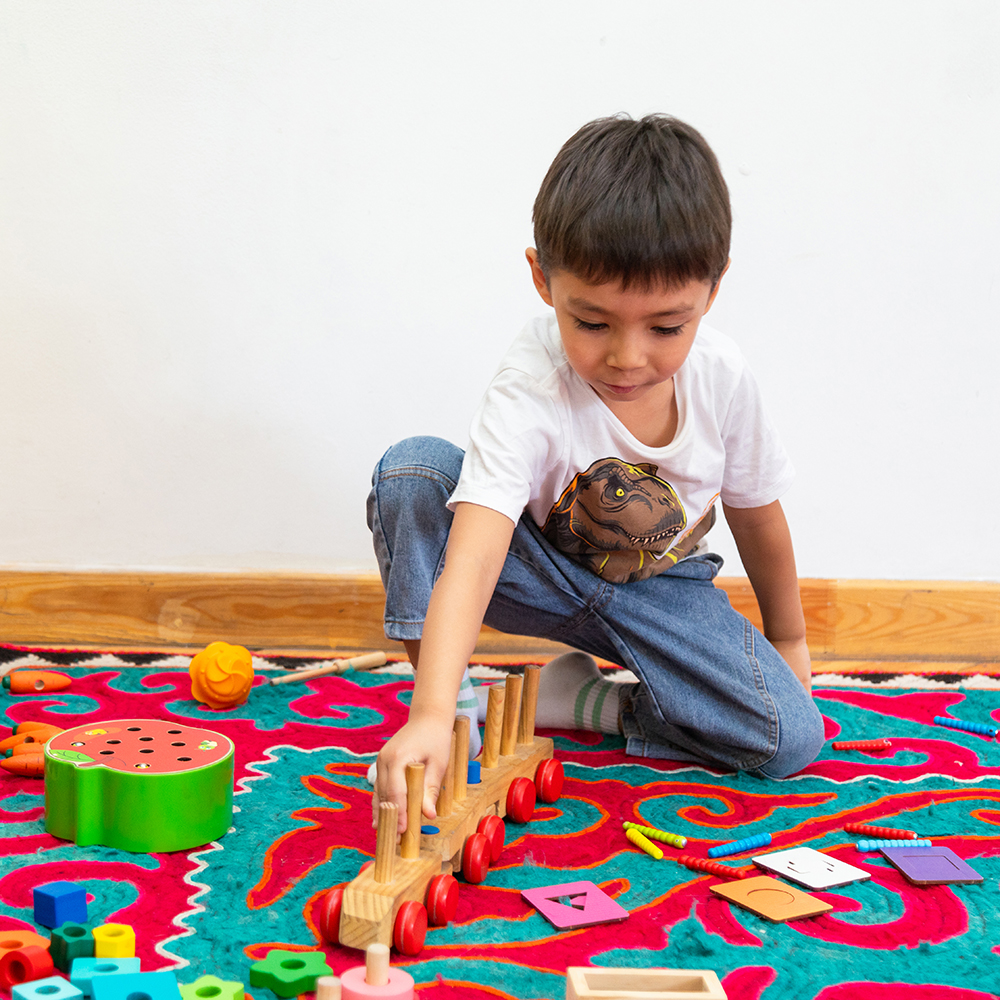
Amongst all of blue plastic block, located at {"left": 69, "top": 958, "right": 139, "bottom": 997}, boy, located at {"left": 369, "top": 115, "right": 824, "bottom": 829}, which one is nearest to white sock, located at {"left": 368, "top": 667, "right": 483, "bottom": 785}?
boy, located at {"left": 369, "top": 115, "right": 824, "bottom": 829}

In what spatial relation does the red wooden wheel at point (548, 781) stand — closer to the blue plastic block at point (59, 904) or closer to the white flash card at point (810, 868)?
the white flash card at point (810, 868)

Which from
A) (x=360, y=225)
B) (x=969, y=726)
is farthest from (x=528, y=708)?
(x=360, y=225)

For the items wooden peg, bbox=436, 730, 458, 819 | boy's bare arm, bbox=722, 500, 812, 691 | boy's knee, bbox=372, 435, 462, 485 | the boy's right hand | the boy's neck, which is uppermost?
the boy's neck

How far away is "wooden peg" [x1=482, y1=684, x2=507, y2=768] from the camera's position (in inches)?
31.5

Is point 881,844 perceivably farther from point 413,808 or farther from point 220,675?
point 220,675

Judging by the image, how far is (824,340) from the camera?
A: 1358 mm

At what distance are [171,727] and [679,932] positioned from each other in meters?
0.44

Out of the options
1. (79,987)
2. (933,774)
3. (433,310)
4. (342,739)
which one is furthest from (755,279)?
(79,987)

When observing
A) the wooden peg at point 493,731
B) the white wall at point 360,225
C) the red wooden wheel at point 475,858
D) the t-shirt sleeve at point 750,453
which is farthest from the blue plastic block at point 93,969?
the white wall at point 360,225

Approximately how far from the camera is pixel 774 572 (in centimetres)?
109

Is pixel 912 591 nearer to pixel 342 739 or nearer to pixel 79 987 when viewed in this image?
pixel 342 739

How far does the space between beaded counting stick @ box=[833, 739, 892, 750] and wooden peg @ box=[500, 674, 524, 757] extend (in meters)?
0.39

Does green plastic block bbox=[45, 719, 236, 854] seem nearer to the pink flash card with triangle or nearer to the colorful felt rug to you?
the colorful felt rug

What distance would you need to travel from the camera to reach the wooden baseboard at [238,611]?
1.31 meters
